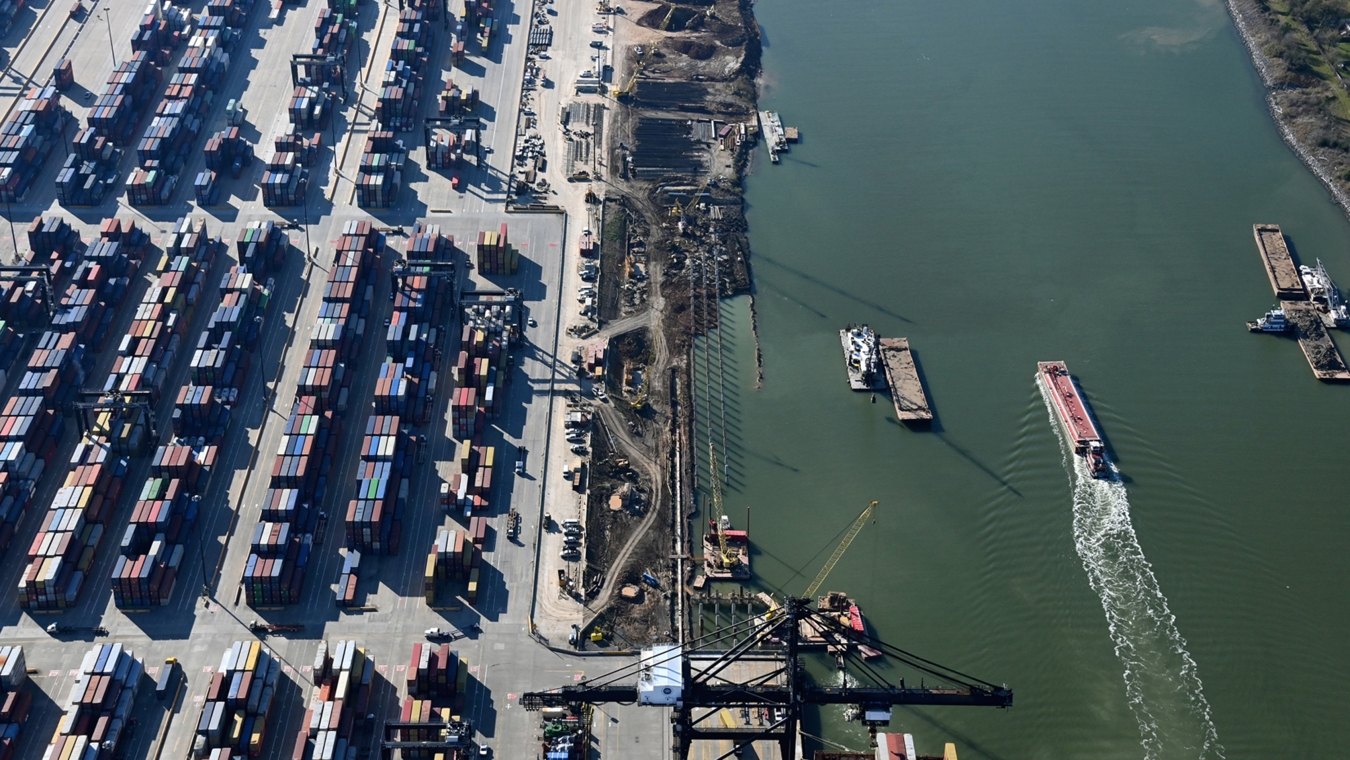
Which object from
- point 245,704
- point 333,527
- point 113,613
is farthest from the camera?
point 333,527

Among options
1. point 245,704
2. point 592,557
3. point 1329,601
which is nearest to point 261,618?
point 245,704

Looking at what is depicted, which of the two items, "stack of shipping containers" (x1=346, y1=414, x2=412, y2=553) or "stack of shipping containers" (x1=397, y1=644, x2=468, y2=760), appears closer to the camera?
"stack of shipping containers" (x1=397, y1=644, x2=468, y2=760)

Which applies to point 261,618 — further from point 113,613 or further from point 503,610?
point 503,610

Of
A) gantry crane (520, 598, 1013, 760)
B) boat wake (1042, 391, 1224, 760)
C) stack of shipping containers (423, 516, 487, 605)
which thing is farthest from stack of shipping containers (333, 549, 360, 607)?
boat wake (1042, 391, 1224, 760)

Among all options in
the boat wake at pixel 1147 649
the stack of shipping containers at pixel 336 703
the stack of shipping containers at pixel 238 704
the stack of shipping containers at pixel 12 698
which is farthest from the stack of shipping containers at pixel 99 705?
the boat wake at pixel 1147 649

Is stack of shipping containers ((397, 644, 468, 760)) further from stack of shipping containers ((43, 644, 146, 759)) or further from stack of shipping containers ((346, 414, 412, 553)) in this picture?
stack of shipping containers ((43, 644, 146, 759))
